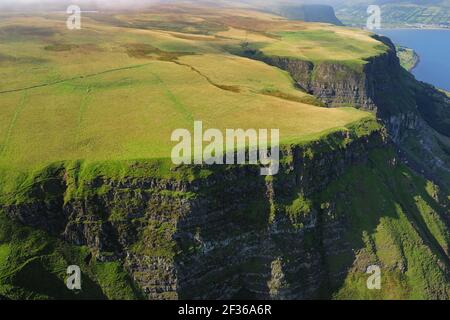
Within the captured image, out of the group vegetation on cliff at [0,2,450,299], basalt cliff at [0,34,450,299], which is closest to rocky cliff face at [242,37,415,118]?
vegetation on cliff at [0,2,450,299]

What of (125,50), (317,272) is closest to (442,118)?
(125,50)

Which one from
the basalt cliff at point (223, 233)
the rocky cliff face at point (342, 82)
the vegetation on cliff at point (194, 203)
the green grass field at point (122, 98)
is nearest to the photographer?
the basalt cliff at point (223, 233)

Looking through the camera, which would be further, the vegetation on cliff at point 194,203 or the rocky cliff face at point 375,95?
the rocky cliff face at point 375,95

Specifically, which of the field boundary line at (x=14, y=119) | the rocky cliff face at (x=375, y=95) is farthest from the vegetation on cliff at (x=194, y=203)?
the rocky cliff face at (x=375, y=95)

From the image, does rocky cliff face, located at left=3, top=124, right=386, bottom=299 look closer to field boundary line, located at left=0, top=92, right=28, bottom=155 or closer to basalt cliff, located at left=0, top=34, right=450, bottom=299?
basalt cliff, located at left=0, top=34, right=450, bottom=299

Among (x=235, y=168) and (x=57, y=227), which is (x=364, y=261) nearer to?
(x=235, y=168)

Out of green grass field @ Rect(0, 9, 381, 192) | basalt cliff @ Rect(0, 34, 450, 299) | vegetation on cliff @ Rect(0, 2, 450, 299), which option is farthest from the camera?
green grass field @ Rect(0, 9, 381, 192)

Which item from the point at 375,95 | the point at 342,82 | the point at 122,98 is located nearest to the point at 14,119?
the point at 122,98

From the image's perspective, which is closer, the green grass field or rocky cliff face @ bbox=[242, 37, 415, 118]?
the green grass field

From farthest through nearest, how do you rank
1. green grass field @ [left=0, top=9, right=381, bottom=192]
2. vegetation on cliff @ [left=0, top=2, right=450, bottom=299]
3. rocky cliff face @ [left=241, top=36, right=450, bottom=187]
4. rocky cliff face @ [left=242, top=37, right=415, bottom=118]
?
rocky cliff face @ [left=242, top=37, right=415, bottom=118], rocky cliff face @ [left=241, top=36, right=450, bottom=187], green grass field @ [left=0, top=9, right=381, bottom=192], vegetation on cliff @ [left=0, top=2, right=450, bottom=299]

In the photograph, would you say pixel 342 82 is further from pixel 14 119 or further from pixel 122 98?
pixel 14 119

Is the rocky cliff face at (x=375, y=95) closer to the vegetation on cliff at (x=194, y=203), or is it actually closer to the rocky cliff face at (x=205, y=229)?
the vegetation on cliff at (x=194, y=203)
